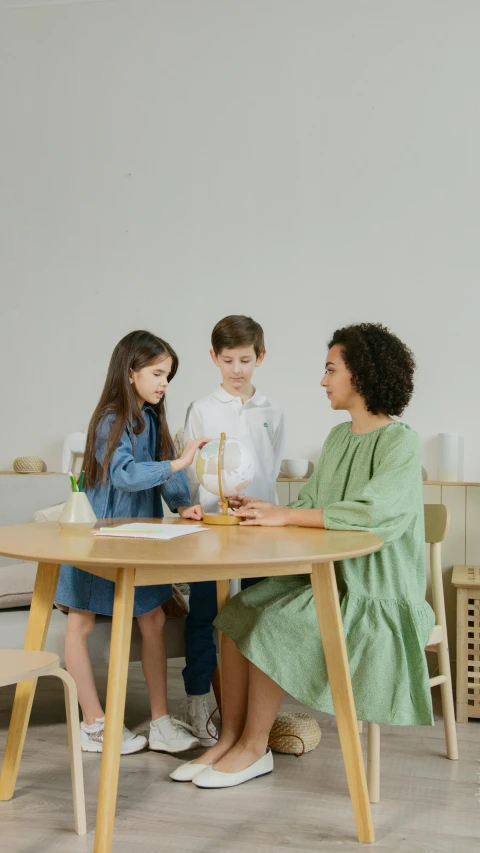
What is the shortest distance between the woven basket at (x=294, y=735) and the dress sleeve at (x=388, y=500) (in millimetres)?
680

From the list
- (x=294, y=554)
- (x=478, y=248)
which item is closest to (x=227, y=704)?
(x=294, y=554)

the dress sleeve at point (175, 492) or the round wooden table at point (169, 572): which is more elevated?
the dress sleeve at point (175, 492)

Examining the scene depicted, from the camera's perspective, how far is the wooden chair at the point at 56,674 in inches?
59.1

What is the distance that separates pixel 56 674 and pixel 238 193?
2.40 meters

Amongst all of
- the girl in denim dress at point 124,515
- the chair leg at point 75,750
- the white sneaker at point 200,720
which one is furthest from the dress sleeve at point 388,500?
the white sneaker at point 200,720

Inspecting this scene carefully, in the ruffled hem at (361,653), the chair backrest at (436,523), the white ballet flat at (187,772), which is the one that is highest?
the chair backrest at (436,523)

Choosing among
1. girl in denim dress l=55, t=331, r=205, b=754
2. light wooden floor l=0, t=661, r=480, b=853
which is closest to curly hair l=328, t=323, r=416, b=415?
girl in denim dress l=55, t=331, r=205, b=754

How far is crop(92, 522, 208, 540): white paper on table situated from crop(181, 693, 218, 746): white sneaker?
66 cm

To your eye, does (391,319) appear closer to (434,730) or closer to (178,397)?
(178,397)

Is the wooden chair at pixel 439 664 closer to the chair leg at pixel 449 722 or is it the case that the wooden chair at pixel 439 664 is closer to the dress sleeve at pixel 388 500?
the chair leg at pixel 449 722

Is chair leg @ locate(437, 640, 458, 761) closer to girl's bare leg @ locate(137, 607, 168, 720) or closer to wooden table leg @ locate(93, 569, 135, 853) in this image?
girl's bare leg @ locate(137, 607, 168, 720)

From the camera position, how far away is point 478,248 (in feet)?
10.6

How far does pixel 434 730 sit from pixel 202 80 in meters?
2.70

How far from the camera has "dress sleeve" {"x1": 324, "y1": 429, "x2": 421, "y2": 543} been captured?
1813 millimetres
